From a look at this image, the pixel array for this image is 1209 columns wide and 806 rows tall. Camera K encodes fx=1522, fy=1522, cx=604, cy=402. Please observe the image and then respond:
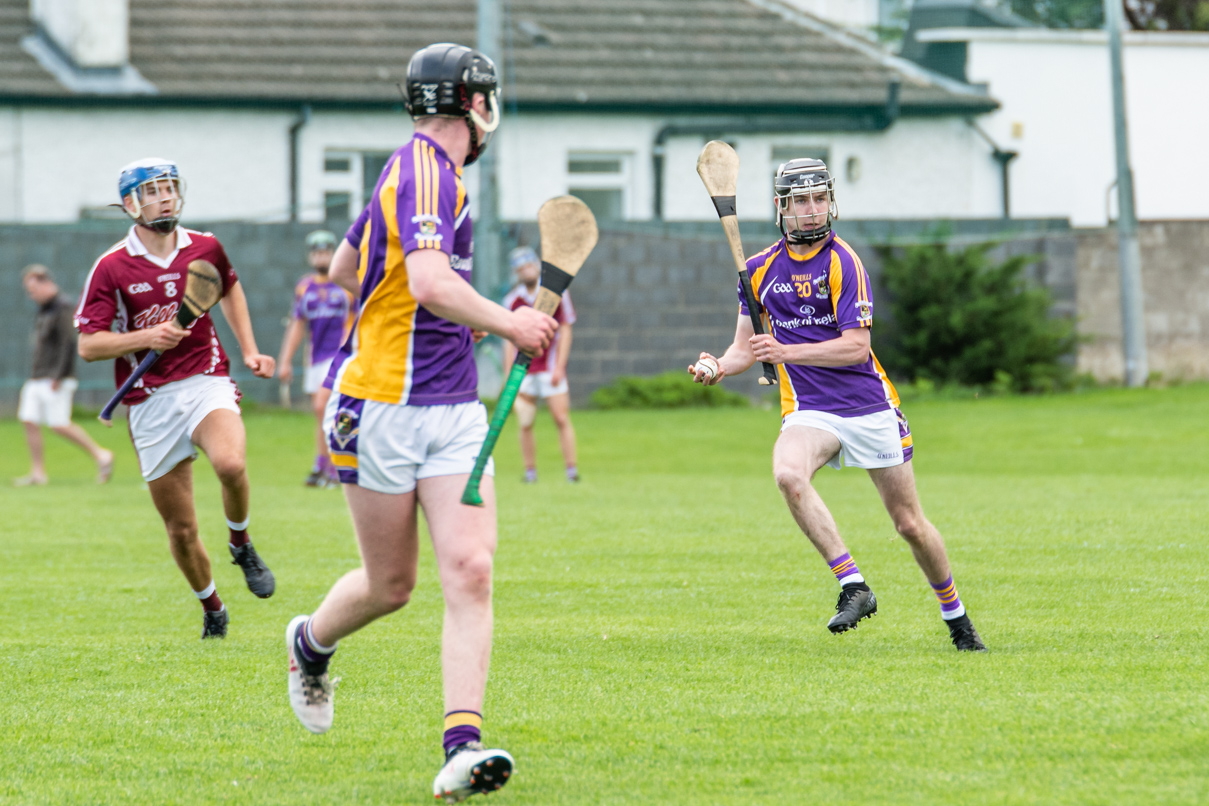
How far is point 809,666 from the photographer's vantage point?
19.9 ft

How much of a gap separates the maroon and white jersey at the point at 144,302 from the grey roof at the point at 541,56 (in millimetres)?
17582

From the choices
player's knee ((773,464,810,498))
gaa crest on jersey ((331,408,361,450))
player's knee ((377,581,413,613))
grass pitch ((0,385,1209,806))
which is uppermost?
gaa crest on jersey ((331,408,361,450))

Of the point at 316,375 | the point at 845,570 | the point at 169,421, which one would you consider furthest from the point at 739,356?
the point at 316,375

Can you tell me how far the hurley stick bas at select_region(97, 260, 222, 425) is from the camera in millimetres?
6977

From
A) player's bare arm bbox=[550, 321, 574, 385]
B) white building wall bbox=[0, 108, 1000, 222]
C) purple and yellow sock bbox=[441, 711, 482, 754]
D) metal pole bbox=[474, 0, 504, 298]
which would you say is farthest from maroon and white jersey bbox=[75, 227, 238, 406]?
white building wall bbox=[0, 108, 1000, 222]

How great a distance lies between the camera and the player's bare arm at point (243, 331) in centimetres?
725

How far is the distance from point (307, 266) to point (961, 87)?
1235 cm

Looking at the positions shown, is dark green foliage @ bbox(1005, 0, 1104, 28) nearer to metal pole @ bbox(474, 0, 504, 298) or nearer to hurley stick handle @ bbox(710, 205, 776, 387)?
metal pole @ bbox(474, 0, 504, 298)

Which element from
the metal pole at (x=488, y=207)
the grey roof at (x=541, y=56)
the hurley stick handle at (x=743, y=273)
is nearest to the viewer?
the hurley stick handle at (x=743, y=273)

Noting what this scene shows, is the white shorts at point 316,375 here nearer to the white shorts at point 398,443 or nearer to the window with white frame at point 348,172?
the window with white frame at point 348,172

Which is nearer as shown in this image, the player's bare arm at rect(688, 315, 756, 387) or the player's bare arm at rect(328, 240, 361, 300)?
the player's bare arm at rect(328, 240, 361, 300)

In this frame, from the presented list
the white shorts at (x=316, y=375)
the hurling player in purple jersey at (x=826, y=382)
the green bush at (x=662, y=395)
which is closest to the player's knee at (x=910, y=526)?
the hurling player in purple jersey at (x=826, y=382)

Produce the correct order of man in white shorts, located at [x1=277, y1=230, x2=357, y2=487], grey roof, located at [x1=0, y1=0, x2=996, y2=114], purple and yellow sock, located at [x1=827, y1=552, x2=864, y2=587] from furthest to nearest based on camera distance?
grey roof, located at [x1=0, y1=0, x2=996, y2=114] < man in white shorts, located at [x1=277, y1=230, x2=357, y2=487] < purple and yellow sock, located at [x1=827, y1=552, x2=864, y2=587]

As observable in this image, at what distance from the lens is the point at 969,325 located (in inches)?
836
